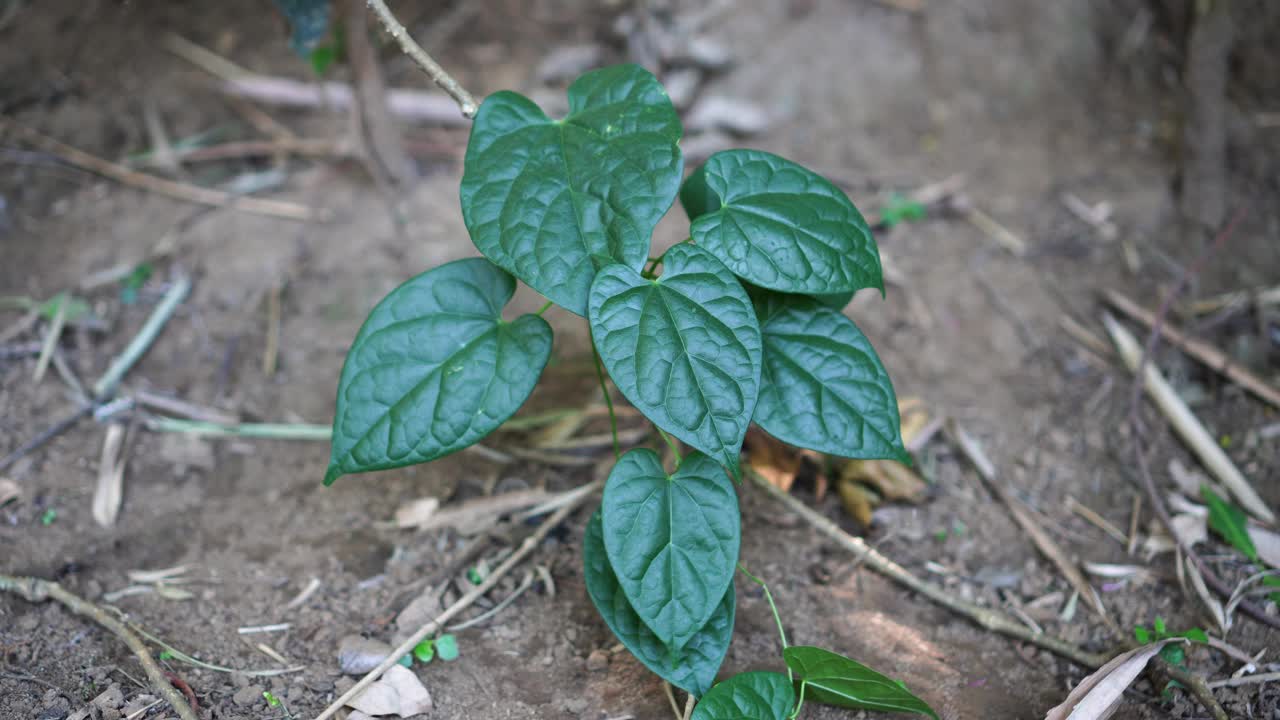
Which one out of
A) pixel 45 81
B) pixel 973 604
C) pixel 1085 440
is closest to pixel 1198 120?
pixel 1085 440

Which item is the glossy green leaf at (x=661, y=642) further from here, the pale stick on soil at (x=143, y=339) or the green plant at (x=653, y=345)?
the pale stick on soil at (x=143, y=339)

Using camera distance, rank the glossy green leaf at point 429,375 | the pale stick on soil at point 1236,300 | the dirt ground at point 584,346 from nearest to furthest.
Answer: the glossy green leaf at point 429,375 < the dirt ground at point 584,346 < the pale stick on soil at point 1236,300

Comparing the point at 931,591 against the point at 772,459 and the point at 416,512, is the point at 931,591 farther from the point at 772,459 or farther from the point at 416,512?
the point at 416,512

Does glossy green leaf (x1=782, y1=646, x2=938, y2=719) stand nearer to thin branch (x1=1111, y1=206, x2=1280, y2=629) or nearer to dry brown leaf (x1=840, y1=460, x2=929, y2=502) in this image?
dry brown leaf (x1=840, y1=460, x2=929, y2=502)

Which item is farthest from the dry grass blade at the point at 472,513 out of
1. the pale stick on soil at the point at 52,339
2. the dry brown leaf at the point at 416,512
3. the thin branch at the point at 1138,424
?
the thin branch at the point at 1138,424

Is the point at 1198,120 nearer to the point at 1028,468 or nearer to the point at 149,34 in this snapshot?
the point at 1028,468

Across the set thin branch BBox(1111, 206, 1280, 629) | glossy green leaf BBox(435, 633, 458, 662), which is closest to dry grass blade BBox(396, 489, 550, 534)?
glossy green leaf BBox(435, 633, 458, 662)
